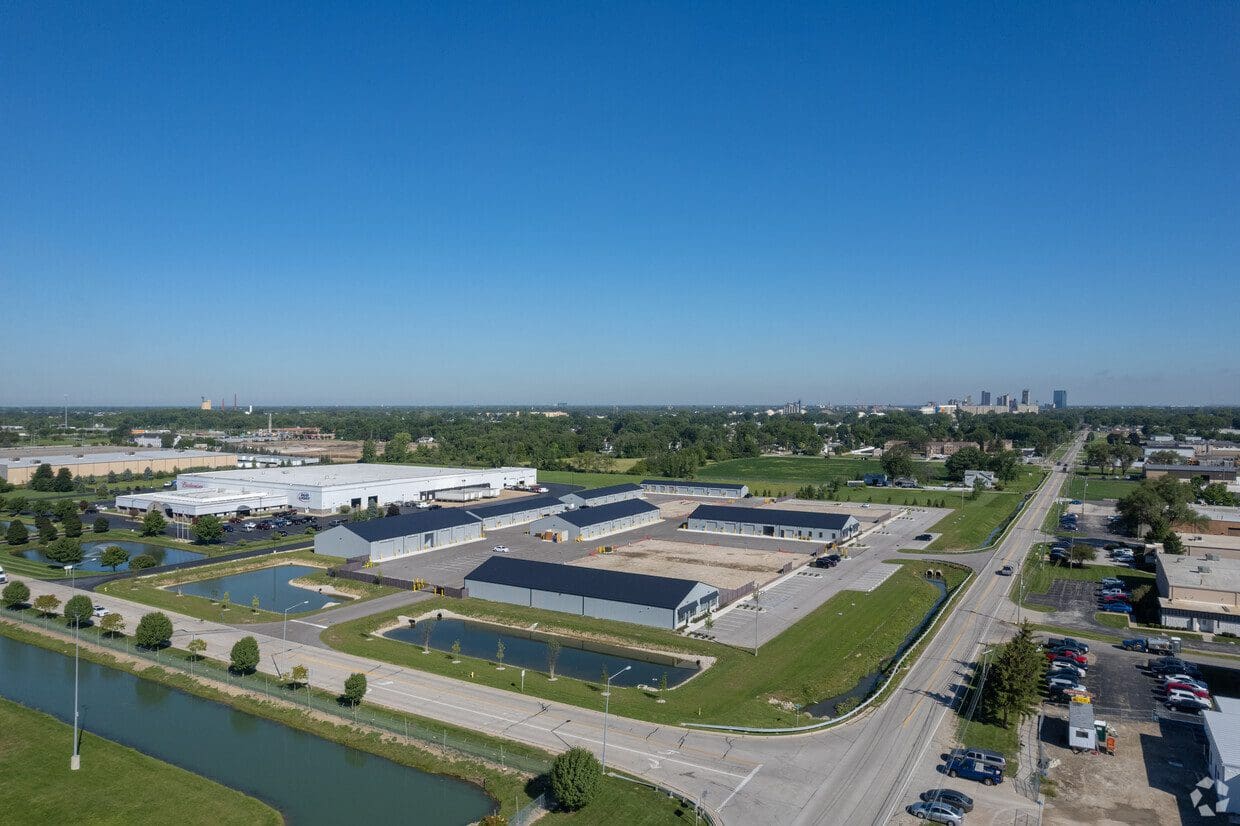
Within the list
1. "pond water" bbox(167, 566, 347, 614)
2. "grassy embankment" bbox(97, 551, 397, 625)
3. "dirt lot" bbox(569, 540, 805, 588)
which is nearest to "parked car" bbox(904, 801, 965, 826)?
"dirt lot" bbox(569, 540, 805, 588)

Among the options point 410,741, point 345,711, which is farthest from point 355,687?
point 410,741

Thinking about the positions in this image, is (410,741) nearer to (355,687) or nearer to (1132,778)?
(355,687)

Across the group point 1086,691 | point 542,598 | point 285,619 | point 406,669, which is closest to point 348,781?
point 406,669

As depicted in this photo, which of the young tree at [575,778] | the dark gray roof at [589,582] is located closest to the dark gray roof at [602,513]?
the dark gray roof at [589,582]

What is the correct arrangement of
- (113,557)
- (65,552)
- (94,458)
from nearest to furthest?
(113,557), (65,552), (94,458)

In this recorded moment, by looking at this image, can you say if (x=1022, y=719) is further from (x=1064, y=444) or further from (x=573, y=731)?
(x=1064, y=444)

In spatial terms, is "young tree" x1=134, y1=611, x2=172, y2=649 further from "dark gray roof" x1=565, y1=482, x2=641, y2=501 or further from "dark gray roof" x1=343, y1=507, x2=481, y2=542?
"dark gray roof" x1=565, y1=482, x2=641, y2=501
